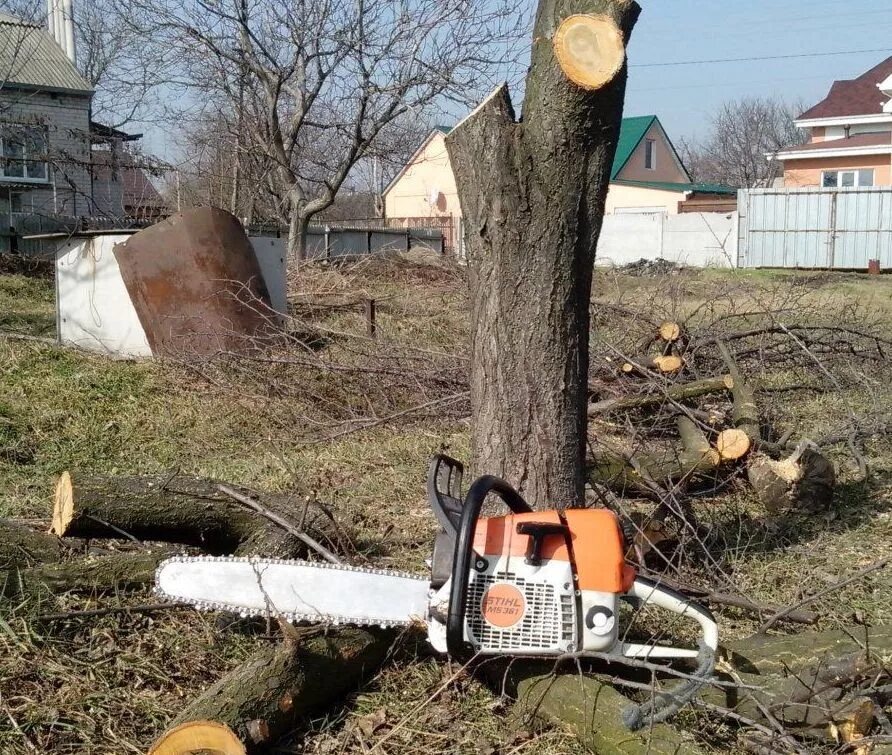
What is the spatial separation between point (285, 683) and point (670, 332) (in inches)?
188

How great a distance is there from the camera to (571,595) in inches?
98.0

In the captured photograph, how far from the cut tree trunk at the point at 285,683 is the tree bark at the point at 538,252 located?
0.83m

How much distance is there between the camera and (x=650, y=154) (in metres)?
44.5

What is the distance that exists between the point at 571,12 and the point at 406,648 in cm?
212

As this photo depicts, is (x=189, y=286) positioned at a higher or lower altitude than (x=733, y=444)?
higher

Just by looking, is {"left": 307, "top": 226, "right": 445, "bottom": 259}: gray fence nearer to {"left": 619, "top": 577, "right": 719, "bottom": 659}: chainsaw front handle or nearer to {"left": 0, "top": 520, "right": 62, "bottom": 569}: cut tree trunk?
{"left": 0, "top": 520, "right": 62, "bottom": 569}: cut tree trunk

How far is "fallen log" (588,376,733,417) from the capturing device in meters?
5.73

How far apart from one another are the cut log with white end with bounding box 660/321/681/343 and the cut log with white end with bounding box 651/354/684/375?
245 millimetres

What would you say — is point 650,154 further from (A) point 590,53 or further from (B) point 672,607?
(B) point 672,607

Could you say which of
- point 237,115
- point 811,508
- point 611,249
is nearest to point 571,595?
point 811,508

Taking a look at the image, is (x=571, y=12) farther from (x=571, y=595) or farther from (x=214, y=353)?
(x=214, y=353)

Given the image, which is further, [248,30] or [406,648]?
[248,30]

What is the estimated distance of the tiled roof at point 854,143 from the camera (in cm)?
2997

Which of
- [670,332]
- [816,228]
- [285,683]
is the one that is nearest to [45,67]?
[816,228]
